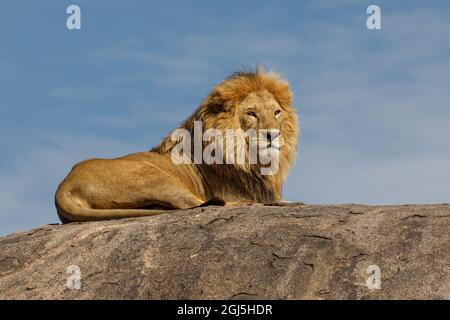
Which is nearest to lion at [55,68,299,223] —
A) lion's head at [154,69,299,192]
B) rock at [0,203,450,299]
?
lion's head at [154,69,299,192]

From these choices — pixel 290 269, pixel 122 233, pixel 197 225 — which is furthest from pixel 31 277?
pixel 290 269

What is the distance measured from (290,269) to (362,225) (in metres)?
0.94

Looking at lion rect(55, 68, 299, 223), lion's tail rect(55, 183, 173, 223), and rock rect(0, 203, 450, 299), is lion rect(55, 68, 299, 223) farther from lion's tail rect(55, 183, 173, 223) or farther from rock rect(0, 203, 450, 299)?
rock rect(0, 203, 450, 299)

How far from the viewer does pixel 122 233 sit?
34.9 ft

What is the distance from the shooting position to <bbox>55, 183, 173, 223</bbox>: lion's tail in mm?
11484

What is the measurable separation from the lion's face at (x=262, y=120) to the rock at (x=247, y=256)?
66.7 inches

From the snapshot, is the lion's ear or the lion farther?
the lion's ear

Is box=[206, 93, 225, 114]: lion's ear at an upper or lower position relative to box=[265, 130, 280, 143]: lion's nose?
upper

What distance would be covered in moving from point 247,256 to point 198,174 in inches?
119

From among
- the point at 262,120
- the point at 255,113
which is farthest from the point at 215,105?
the point at 262,120

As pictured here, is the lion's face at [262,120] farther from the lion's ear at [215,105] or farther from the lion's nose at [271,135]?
the lion's ear at [215,105]

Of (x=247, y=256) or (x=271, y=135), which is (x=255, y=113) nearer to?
(x=271, y=135)

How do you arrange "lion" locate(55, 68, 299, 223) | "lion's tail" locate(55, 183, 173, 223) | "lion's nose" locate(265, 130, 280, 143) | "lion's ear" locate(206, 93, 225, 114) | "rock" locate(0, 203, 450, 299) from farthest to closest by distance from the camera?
"lion's ear" locate(206, 93, 225, 114), "lion's nose" locate(265, 130, 280, 143), "lion" locate(55, 68, 299, 223), "lion's tail" locate(55, 183, 173, 223), "rock" locate(0, 203, 450, 299)
